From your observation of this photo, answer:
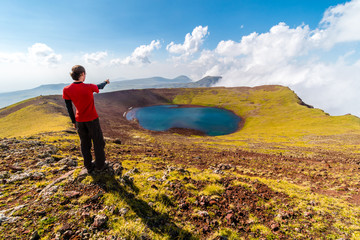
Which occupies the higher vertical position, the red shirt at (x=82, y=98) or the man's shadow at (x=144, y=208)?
the red shirt at (x=82, y=98)

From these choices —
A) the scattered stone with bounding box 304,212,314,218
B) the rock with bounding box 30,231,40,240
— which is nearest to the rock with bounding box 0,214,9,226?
the rock with bounding box 30,231,40,240

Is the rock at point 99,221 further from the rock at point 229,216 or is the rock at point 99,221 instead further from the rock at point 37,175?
the rock at point 37,175

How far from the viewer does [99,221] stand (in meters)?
4.96

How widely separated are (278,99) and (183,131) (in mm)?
130174

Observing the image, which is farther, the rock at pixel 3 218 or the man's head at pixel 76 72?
the man's head at pixel 76 72

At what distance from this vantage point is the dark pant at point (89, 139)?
729cm

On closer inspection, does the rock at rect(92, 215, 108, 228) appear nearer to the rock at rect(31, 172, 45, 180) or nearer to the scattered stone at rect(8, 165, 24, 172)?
the rock at rect(31, 172, 45, 180)

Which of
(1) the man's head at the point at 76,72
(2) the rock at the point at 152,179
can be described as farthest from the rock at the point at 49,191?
(1) the man's head at the point at 76,72

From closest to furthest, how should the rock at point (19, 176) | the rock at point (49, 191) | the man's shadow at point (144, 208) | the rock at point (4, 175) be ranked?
the man's shadow at point (144, 208)
the rock at point (49, 191)
the rock at point (19, 176)
the rock at point (4, 175)

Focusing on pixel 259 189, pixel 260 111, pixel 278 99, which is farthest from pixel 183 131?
pixel 278 99

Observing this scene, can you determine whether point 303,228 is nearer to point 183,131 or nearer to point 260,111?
point 183,131

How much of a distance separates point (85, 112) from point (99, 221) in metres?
4.69

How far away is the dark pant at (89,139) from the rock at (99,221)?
127 inches

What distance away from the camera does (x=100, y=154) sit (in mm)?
7805
